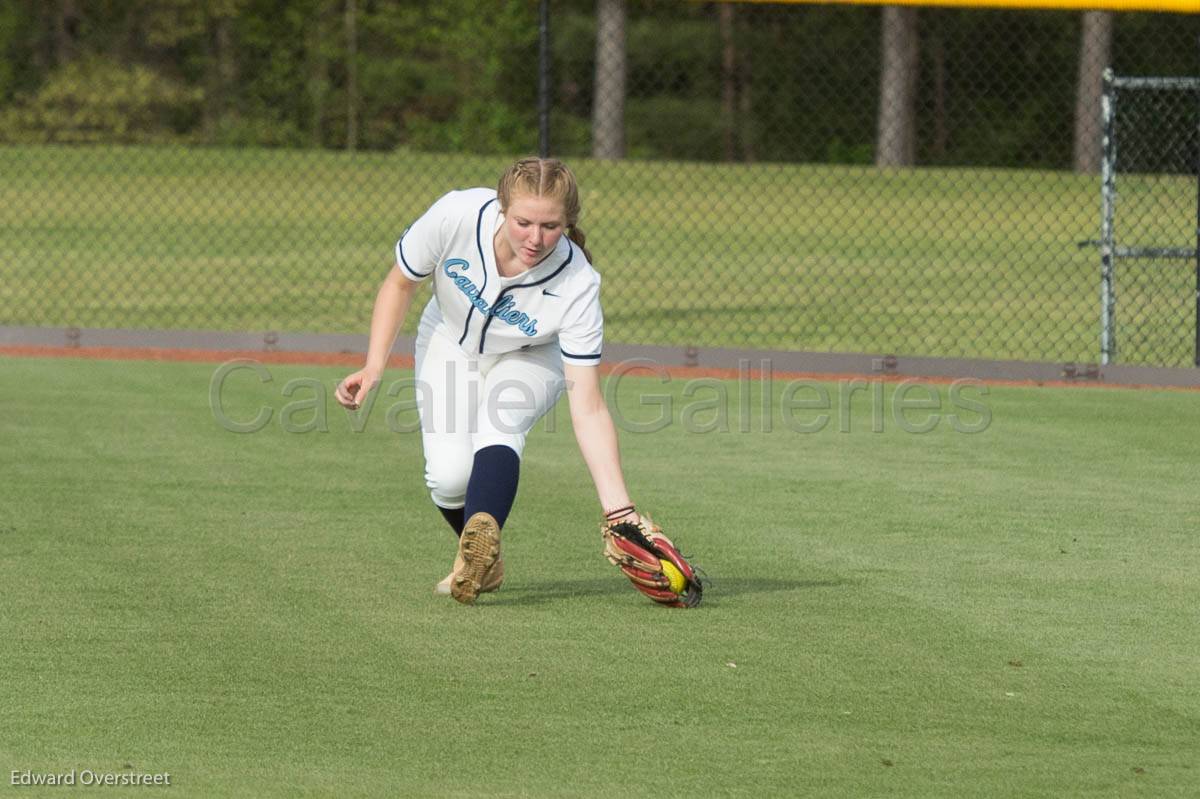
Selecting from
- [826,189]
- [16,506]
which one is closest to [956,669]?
[16,506]

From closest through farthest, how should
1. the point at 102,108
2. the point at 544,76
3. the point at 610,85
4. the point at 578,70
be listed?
the point at 544,76 → the point at 102,108 → the point at 610,85 → the point at 578,70

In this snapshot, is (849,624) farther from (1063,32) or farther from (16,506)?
(1063,32)

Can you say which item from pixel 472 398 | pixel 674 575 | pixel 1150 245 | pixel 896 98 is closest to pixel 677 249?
pixel 1150 245

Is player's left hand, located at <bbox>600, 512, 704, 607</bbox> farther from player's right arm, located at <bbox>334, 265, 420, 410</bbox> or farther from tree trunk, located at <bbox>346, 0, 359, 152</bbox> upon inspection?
tree trunk, located at <bbox>346, 0, 359, 152</bbox>

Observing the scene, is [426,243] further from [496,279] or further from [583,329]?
[583,329]

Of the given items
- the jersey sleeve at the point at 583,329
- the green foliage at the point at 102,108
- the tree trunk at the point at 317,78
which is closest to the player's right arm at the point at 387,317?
the jersey sleeve at the point at 583,329

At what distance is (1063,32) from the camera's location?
110 feet

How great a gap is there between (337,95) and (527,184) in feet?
75.5

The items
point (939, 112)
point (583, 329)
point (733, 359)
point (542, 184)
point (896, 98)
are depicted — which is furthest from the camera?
point (939, 112)

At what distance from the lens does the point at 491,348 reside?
5582 millimetres

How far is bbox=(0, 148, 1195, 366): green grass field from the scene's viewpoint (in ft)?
49.1

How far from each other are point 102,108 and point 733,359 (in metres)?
17.4

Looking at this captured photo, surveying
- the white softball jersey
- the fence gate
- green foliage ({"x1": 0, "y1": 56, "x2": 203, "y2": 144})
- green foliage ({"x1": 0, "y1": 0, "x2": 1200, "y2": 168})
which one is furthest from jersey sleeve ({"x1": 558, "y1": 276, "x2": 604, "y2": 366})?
green foliage ({"x1": 0, "y1": 0, "x2": 1200, "y2": 168})

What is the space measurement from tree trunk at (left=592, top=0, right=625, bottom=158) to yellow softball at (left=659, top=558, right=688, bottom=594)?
17279 millimetres
